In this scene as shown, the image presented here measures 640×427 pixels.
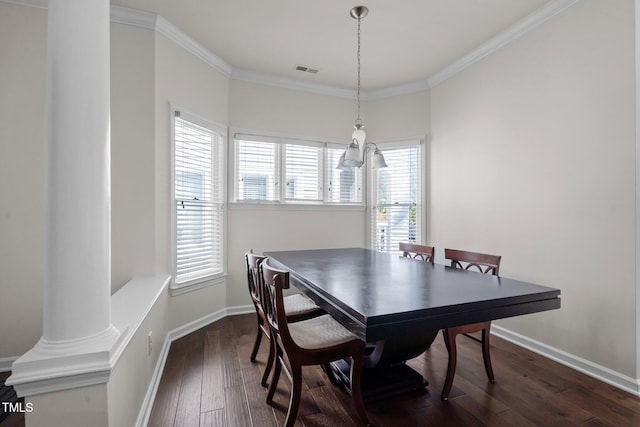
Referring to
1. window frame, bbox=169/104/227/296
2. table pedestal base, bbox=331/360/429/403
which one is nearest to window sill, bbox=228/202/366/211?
window frame, bbox=169/104/227/296

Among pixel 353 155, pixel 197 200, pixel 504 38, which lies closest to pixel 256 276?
pixel 353 155

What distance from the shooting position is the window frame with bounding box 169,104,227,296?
298 centimetres

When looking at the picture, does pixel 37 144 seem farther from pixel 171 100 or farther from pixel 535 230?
pixel 535 230

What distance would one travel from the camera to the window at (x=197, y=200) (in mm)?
3066

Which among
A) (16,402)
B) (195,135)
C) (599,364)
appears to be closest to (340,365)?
(599,364)

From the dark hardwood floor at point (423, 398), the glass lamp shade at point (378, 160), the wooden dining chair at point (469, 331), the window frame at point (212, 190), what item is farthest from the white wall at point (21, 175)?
the wooden dining chair at point (469, 331)

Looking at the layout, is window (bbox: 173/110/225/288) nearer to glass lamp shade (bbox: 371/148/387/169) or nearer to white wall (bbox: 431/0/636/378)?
glass lamp shade (bbox: 371/148/387/169)

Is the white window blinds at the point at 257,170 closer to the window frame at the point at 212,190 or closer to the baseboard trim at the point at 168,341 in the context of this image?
the window frame at the point at 212,190

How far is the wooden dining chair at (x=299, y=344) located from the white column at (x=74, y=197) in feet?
2.46

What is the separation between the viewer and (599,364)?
230cm

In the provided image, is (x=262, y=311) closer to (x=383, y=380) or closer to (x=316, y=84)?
(x=383, y=380)

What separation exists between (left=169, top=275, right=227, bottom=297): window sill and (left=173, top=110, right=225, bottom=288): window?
0.07ft

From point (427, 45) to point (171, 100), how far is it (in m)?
2.74

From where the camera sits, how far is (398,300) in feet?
Answer: 4.66
